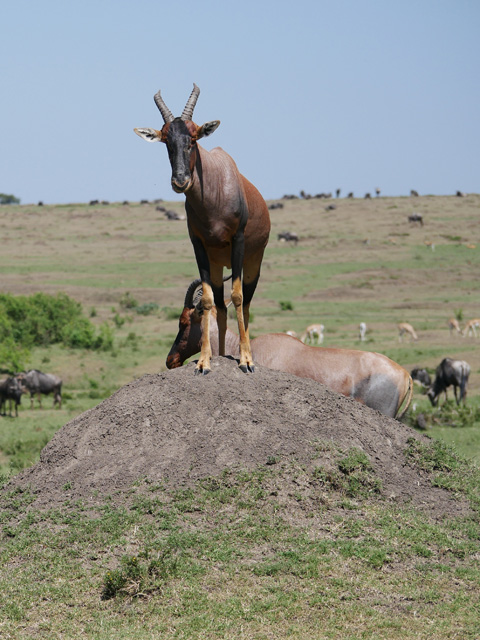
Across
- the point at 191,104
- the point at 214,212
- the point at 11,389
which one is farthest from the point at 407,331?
the point at 191,104

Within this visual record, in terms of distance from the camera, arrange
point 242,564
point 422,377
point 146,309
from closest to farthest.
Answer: point 242,564, point 422,377, point 146,309

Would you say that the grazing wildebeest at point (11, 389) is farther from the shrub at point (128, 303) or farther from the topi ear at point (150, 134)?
the shrub at point (128, 303)

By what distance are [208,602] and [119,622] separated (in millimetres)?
684

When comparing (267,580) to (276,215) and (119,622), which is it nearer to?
(119,622)

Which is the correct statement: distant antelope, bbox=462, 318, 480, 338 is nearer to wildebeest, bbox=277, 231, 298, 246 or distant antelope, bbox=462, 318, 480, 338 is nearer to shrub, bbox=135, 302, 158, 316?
shrub, bbox=135, 302, 158, 316

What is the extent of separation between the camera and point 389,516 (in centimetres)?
797

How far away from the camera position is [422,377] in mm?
25000

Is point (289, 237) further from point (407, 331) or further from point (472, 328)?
point (407, 331)

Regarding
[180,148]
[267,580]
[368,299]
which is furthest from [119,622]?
[368,299]

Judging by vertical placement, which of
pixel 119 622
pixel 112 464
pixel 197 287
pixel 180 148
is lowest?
pixel 119 622

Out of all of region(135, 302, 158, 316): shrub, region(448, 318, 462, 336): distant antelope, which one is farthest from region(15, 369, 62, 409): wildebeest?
region(448, 318, 462, 336): distant antelope

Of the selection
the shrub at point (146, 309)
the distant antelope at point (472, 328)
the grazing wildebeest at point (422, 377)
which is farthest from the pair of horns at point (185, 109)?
the shrub at point (146, 309)

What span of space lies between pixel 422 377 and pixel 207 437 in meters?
17.4

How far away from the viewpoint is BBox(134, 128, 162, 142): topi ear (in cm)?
808
